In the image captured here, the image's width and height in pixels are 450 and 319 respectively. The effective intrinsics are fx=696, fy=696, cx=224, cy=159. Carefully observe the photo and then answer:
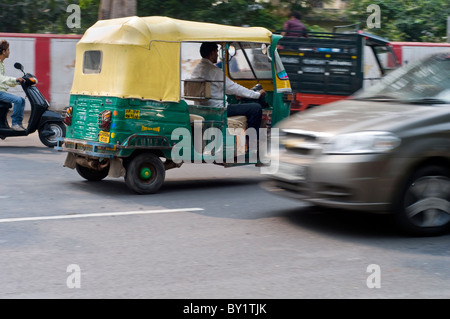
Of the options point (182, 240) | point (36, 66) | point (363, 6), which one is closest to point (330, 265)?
point (182, 240)

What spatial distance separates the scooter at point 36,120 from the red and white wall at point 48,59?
4.51 m

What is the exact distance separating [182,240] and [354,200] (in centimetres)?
158

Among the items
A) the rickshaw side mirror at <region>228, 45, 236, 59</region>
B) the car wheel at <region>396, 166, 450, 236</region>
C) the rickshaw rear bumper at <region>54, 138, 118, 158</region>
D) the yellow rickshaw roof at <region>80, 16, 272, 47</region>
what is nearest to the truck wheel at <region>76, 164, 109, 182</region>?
the rickshaw rear bumper at <region>54, 138, 118, 158</region>

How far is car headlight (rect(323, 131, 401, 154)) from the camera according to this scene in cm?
614

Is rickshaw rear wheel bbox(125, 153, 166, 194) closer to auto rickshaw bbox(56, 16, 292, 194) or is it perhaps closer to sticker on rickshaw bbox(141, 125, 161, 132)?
auto rickshaw bbox(56, 16, 292, 194)

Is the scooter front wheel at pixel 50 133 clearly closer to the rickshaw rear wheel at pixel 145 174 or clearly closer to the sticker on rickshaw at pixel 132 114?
the rickshaw rear wheel at pixel 145 174

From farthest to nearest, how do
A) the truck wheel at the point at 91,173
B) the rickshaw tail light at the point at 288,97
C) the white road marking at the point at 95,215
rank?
1. the rickshaw tail light at the point at 288,97
2. the truck wheel at the point at 91,173
3. the white road marking at the point at 95,215

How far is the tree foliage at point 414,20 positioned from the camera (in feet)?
78.5

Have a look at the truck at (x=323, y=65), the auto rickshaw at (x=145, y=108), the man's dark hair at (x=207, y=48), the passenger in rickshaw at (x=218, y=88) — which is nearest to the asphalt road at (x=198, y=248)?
the auto rickshaw at (x=145, y=108)

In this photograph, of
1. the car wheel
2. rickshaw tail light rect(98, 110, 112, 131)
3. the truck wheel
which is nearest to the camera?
the car wheel

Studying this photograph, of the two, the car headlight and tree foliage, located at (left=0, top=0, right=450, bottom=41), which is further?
→ tree foliage, located at (left=0, top=0, right=450, bottom=41)

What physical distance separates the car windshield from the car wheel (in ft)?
2.63

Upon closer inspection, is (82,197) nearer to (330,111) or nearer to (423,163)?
(330,111)

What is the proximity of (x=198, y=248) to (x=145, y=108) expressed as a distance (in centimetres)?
273
